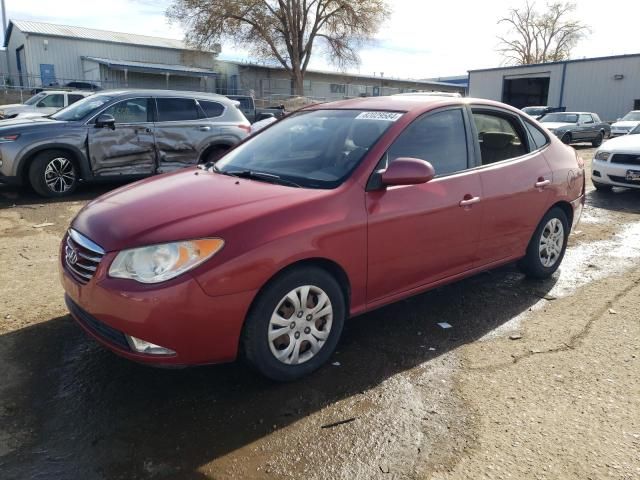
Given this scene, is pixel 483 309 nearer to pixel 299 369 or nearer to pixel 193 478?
pixel 299 369

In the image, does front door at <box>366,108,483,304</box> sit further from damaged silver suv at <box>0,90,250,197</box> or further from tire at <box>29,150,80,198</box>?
tire at <box>29,150,80,198</box>

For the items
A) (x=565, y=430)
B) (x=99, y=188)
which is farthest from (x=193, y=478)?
(x=99, y=188)

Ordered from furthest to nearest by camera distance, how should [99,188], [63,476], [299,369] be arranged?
[99,188] < [299,369] < [63,476]

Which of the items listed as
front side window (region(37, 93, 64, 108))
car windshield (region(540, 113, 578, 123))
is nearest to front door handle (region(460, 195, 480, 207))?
front side window (region(37, 93, 64, 108))

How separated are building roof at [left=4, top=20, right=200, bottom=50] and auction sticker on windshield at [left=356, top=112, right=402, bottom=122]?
39.5 meters

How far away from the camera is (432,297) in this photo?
4.43 meters

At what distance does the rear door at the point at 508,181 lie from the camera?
4020 mm

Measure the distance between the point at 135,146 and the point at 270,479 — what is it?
7176 millimetres

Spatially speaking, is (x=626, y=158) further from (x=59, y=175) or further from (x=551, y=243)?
(x=59, y=175)

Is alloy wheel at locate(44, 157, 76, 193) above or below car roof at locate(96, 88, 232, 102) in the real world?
below

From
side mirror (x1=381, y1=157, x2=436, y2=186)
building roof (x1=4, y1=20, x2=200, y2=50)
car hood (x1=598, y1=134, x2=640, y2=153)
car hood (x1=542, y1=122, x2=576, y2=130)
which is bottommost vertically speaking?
car hood (x1=542, y1=122, x2=576, y2=130)

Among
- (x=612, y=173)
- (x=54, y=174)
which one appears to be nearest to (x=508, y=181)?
(x=612, y=173)

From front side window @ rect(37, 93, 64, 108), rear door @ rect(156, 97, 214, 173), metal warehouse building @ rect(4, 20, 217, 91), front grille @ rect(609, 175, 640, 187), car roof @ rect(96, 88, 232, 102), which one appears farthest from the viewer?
metal warehouse building @ rect(4, 20, 217, 91)

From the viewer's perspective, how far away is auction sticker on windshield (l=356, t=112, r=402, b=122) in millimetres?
3622
